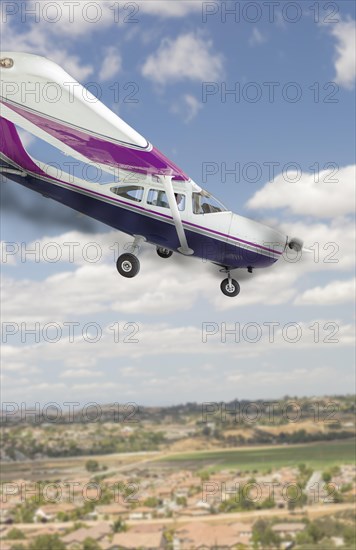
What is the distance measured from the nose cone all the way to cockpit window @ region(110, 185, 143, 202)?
8.90ft

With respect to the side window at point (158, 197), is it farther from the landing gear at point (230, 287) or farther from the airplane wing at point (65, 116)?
the landing gear at point (230, 287)

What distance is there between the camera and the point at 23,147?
21.0 meters

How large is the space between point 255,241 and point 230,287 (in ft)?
4.91

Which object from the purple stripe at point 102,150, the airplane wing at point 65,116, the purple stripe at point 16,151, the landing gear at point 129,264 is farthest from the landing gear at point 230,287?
the airplane wing at point 65,116

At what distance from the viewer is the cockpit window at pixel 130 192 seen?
20.3 meters

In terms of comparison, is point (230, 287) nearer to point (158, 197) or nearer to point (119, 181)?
point (158, 197)

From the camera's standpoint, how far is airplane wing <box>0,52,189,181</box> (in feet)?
62.1

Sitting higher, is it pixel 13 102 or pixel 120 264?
pixel 13 102

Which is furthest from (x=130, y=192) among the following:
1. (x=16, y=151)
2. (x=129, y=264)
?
(x=16, y=151)

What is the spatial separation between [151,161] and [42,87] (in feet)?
11.3

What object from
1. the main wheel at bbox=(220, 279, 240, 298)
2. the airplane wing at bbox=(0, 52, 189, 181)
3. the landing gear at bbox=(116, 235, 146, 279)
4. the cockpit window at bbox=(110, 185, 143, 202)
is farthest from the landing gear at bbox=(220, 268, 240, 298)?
the airplane wing at bbox=(0, 52, 189, 181)

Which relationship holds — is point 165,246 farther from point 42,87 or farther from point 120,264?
point 42,87

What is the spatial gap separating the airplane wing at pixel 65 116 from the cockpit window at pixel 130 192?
0.72m

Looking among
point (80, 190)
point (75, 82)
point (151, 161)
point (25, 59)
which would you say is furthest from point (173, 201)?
point (25, 59)
